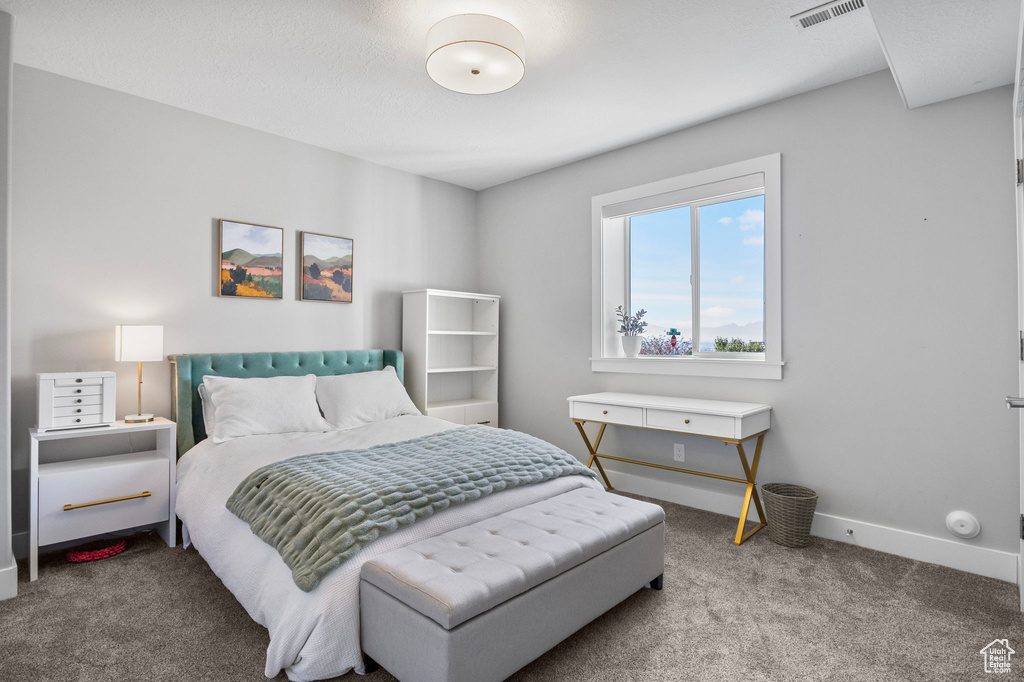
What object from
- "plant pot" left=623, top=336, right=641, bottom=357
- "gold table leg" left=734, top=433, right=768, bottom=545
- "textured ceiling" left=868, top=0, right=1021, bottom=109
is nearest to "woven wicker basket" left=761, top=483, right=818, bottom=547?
"gold table leg" left=734, top=433, right=768, bottom=545

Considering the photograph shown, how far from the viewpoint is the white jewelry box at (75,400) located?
8.46ft

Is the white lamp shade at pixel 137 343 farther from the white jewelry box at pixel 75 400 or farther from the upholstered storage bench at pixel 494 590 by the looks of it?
the upholstered storage bench at pixel 494 590

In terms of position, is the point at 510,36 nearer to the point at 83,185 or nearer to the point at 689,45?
the point at 689,45

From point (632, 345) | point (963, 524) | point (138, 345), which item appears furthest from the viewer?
point (632, 345)

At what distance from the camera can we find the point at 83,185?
9.71ft

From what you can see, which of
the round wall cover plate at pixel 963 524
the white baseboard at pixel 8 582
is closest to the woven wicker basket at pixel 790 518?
the round wall cover plate at pixel 963 524

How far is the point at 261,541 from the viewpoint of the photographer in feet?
6.70

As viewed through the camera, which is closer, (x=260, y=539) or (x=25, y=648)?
(x=25, y=648)

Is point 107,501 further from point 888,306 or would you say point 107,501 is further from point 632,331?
point 888,306

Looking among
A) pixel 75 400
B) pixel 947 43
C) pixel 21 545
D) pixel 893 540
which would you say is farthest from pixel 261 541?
pixel 947 43

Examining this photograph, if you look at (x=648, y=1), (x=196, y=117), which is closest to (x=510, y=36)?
(x=648, y=1)

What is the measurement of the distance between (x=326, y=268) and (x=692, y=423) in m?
2.77

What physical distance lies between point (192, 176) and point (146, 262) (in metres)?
0.61

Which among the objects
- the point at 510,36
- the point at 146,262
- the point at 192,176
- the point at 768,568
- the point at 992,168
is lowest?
the point at 768,568
